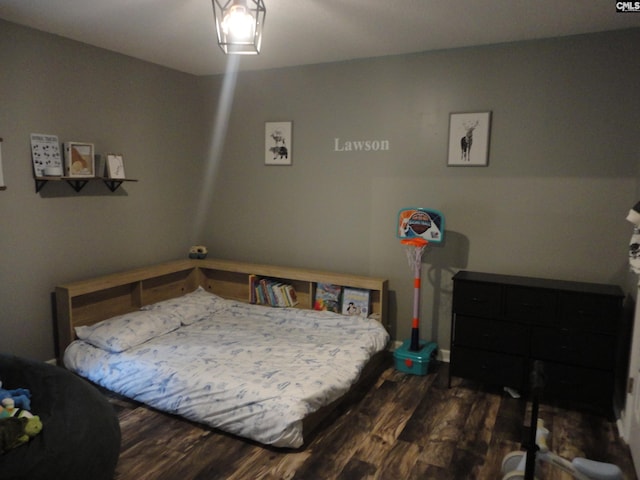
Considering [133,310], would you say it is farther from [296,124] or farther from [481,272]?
[481,272]

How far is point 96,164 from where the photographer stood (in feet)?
12.0

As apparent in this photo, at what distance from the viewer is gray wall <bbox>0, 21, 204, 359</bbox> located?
3.12 m

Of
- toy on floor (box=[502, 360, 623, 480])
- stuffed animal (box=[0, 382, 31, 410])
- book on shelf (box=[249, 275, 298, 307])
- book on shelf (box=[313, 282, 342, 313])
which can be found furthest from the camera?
book on shelf (box=[249, 275, 298, 307])

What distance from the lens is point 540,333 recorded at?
2957 millimetres

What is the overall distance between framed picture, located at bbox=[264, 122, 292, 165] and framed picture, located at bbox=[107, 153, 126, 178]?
1.26 meters

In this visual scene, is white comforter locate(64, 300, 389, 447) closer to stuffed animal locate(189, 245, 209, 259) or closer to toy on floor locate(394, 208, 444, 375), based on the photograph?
toy on floor locate(394, 208, 444, 375)

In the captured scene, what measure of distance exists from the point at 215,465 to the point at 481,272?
7.50 ft

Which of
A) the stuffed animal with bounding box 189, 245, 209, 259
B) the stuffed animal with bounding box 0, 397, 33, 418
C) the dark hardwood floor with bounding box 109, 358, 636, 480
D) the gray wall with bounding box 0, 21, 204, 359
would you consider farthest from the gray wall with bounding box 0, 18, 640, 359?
the stuffed animal with bounding box 0, 397, 33, 418

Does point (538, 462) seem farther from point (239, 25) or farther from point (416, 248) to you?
point (239, 25)

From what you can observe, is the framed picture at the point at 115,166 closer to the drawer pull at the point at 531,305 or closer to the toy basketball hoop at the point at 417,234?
the toy basketball hoop at the point at 417,234

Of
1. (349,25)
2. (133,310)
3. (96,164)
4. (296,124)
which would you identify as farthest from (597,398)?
(96,164)

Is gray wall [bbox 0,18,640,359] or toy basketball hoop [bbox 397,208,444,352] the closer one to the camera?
gray wall [bbox 0,18,640,359]

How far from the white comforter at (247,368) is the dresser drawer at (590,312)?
1.29 m

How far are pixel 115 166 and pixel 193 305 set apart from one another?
130 centimetres
